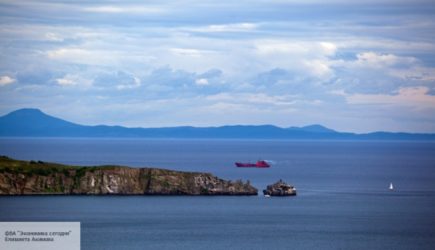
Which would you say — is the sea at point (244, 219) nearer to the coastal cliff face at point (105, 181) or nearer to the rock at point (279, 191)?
the rock at point (279, 191)

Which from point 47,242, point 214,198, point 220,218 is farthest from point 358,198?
point 47,242

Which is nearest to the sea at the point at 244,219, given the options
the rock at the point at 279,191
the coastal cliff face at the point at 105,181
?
the rock at the point at 279,191

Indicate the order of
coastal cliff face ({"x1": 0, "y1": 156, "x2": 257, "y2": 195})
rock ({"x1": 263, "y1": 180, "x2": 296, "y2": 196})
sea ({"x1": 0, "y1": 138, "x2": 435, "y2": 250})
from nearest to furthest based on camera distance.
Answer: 1. sea ({"x1": 0, "y1": 138, "x2": 435, "y2": 250})
2. coastal cliff face ({"x1": 0, "y1": 156, "x2": 257, "y2": 195})
3. rock ({"x1": 263, "y1": 180, "x2": 296, "y2": 196})

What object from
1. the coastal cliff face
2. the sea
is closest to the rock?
the sea

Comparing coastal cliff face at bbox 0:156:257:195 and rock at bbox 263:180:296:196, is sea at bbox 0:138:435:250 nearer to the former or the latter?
rock at bbox 263:180:296:196

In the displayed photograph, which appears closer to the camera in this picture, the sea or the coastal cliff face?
the sea

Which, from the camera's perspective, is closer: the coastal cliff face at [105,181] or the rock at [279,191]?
the coastal cliff face at [105,181]

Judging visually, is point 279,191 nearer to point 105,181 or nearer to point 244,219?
point 105,181

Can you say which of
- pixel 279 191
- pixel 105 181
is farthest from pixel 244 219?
pixel 105 181

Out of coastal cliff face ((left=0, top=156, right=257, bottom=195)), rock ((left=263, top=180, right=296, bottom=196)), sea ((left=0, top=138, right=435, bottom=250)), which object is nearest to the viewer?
sea ((left=0, top=138, right=435, bottom=250))
